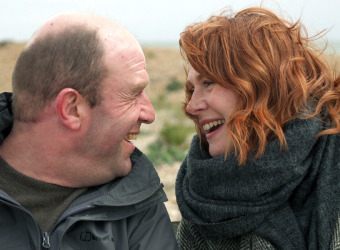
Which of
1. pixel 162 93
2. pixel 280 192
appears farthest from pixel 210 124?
pixel 162 93

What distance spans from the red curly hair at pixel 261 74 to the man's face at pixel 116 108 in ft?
1.16

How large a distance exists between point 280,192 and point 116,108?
0.87 metres

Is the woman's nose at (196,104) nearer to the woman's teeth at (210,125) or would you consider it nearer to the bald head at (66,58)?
the woman's teeth at (210,125)

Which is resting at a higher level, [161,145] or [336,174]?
[336,174]

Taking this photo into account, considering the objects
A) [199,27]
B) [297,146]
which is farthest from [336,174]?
[199,27]

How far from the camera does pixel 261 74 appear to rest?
2576 millimetres

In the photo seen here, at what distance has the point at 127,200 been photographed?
8.16ft

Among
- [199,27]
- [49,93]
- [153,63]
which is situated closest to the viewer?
[49,93]

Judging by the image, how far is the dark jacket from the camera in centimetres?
233

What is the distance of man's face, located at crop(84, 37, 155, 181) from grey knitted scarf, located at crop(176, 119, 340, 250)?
45 cm

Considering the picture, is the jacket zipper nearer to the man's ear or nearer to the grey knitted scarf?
the man's ear

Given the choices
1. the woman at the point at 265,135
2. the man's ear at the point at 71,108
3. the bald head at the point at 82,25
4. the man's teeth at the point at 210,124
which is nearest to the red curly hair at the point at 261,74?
the woman at the point at 265,135

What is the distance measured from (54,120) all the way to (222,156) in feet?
2.68

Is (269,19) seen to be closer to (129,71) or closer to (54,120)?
(129,71)
